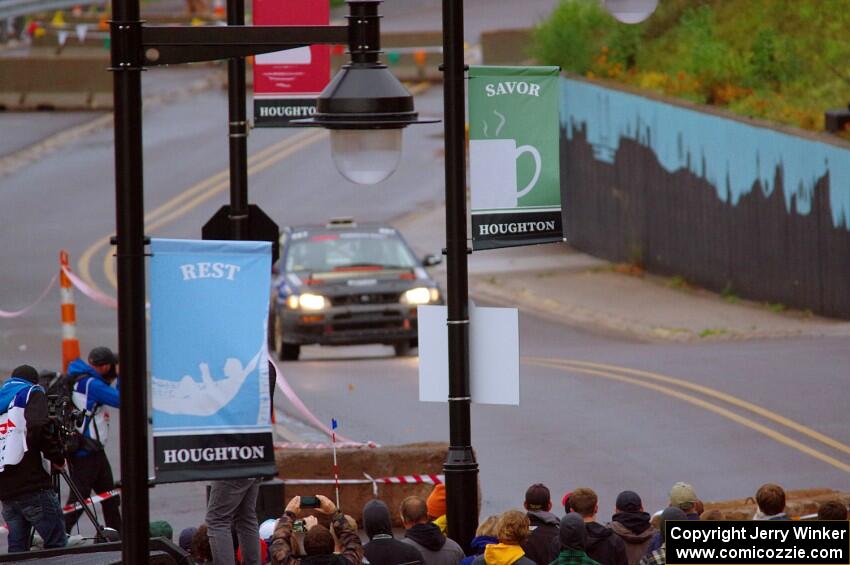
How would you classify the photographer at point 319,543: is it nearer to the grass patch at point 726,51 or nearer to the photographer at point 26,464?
the photographer at point 26,464

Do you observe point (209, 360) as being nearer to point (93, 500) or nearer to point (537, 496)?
point (537, 496)

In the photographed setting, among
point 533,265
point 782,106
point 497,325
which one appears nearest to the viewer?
point 497,325

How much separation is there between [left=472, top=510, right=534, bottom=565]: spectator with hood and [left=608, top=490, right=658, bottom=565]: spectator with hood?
118cm

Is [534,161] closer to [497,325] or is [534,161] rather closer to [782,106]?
[497,325]

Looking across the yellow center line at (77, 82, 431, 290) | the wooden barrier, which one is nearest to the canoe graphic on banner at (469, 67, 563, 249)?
the wooden barrier

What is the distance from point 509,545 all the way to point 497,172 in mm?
2493

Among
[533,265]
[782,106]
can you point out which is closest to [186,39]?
[782,106]

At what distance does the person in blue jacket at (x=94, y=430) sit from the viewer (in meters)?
13.1

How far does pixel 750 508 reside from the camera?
38.9 feet

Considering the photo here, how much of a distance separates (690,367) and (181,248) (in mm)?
13229

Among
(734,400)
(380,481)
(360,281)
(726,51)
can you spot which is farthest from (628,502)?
(726,51)

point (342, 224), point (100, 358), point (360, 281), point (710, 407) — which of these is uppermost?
point (100, 358)

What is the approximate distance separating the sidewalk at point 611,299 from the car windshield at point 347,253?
11.4 feet

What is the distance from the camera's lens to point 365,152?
8828 mm
